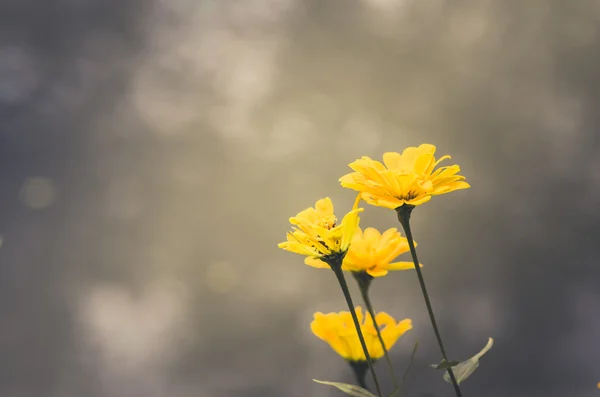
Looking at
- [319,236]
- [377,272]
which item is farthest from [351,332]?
[319,236]

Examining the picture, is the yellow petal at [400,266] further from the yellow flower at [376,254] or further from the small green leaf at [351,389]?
the small green leaf at [351,389]

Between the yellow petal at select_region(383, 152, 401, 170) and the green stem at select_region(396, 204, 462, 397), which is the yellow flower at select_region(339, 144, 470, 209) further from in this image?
the yellow petal at select_region(383, 152, 401, 170)

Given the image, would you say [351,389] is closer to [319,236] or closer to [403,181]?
[319,236]

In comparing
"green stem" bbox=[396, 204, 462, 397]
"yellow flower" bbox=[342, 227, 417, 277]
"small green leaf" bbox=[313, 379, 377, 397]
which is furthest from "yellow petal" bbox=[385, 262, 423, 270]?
"small green leaf" bbox=[313, 379, 377, 397]

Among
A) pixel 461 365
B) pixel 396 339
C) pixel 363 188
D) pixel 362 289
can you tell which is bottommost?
pixel 461 365

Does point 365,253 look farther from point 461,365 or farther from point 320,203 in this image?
point 461,365

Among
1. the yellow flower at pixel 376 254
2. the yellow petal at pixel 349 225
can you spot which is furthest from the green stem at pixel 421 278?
the yellow flower at pixel 376 254

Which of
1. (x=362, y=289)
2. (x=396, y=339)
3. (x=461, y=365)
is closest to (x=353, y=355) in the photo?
(x=396, y=339)
